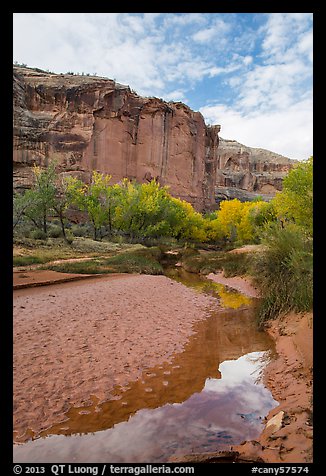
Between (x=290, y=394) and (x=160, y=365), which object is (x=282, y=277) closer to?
(x=290, y=394)

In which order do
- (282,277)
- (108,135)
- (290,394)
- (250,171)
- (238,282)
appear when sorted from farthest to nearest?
(250,171) → (108,135) → (238,282) → (282,277) → (290,394)

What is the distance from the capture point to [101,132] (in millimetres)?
46625

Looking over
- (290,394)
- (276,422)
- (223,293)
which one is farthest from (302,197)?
(223,293)

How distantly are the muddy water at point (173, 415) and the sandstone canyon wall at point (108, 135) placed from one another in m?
38.4

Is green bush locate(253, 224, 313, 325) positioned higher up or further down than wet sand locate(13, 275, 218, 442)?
higher up

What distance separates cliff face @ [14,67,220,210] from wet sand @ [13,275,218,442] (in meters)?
36.4

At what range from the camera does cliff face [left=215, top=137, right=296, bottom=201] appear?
82.6 meters

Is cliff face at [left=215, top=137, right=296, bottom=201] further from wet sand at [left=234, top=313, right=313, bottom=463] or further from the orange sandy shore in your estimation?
wet sand at [left=234, top=313, right=313, bottom=463]

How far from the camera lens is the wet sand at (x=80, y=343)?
3.38 meters

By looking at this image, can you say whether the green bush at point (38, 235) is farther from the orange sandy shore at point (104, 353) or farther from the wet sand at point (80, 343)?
the orange sandy shore at point (104, 353)

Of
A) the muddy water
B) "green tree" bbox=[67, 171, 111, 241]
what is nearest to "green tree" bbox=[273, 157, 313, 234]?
the muddy water

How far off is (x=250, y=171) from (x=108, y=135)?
5448 cm
